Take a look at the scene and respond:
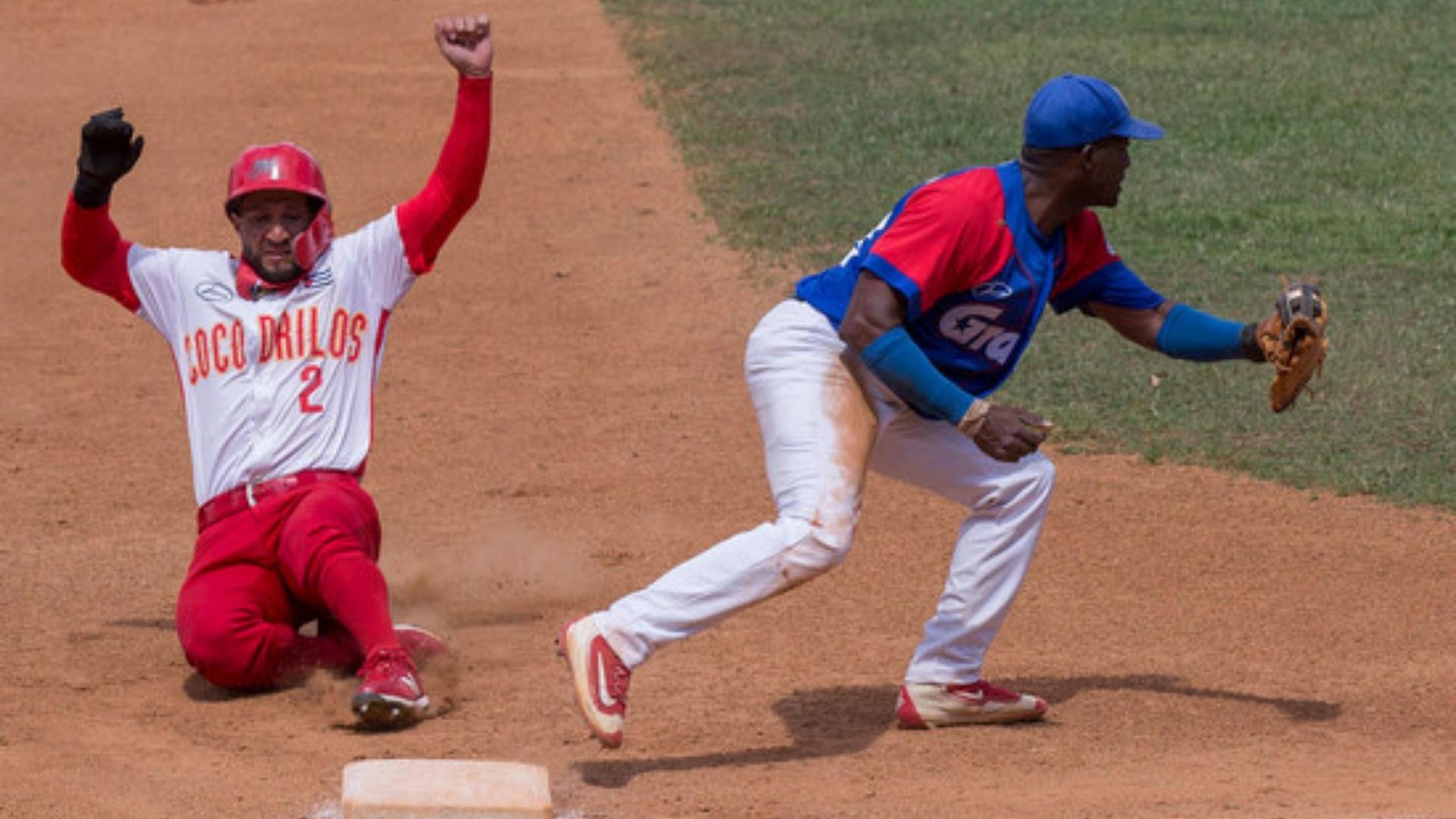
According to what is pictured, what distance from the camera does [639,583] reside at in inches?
325

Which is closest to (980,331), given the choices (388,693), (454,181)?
(454,181)

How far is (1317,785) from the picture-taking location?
595cm

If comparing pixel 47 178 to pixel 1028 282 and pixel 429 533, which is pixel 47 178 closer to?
pixel 429 533

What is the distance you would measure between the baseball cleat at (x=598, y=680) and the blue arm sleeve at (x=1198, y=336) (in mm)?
1901

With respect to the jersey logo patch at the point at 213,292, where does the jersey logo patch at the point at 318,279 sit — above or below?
above

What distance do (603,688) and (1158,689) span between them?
1866 millimetres

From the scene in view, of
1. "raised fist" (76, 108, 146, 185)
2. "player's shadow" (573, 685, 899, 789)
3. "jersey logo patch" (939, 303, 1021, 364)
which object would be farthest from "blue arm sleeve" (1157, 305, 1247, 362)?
"raised fist" (76, 108, 146, 185)

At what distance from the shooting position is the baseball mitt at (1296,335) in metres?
6.48

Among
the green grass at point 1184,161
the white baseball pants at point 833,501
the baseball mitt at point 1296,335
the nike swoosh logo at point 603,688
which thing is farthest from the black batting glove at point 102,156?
the green grass at point 1184,161

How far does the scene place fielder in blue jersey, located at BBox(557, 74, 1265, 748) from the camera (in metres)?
6.08

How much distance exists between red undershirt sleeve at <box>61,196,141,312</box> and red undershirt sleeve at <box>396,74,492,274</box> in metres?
0.88

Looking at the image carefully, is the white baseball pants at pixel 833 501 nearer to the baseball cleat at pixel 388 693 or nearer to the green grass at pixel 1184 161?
the baseball cleat at pixel 388 693

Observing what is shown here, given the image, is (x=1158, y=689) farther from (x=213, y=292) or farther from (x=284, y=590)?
(x=213, y=292)

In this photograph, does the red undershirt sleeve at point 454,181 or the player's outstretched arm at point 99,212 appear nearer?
A: the player's outstretched arm at point 99,212
